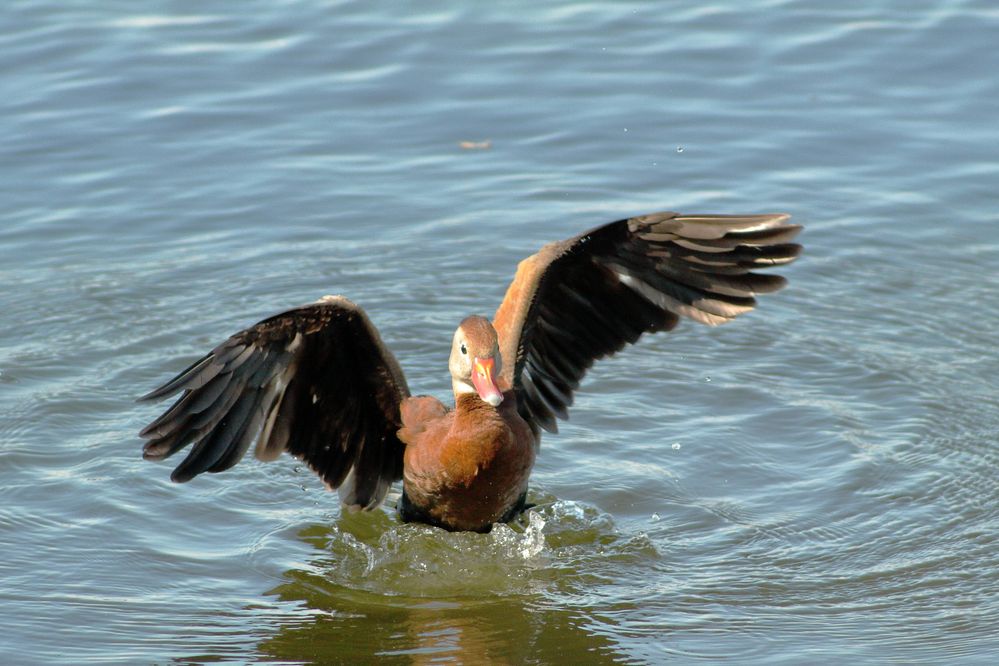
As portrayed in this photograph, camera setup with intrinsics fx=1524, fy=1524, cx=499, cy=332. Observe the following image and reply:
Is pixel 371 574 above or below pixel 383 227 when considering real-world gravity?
below

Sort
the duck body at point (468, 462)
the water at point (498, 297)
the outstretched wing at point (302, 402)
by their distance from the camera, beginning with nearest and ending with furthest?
the outstretched wing at point (302, 402) < the water at point (498, 297) < the duck body at point (468, 462)

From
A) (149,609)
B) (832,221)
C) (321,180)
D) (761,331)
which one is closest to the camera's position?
(149,609)

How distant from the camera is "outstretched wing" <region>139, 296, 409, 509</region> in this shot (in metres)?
A: 5.84

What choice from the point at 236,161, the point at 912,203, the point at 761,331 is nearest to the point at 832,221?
the point at 912,203

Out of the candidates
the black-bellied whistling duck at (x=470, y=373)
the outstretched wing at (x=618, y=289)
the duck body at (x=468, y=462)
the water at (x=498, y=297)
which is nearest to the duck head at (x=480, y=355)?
the black-bellied whistling duck at (x=470, y=373)

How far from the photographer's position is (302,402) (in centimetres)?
652

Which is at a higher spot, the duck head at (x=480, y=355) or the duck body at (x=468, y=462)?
the duck head at (x=480, y=355)

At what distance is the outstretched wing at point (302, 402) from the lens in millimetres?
5836

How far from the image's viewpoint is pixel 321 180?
1024cm

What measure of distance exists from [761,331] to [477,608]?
306cm

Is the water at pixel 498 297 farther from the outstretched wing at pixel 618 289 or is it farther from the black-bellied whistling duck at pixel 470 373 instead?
the outstretched wing at pixel 618 289

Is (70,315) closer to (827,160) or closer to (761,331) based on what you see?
(761,331)

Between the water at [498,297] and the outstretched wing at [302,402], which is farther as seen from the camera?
the water at [498,297]

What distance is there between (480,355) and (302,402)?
917 mm
